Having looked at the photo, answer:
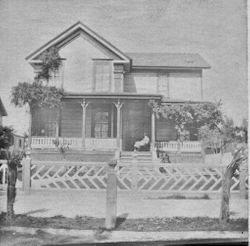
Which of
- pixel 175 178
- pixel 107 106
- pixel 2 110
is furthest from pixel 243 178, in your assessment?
pixel 2 110

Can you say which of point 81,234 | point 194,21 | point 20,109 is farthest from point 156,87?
point 81,234

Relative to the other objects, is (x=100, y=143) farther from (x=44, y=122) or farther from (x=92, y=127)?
(x=44, y=122)

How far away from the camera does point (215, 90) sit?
3.83 meters

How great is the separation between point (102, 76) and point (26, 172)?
2.53 metres

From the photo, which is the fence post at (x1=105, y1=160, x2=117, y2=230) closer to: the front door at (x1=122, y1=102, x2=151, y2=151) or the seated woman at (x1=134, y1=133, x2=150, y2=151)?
the front door at (x1=122, y1=102, x2=151, y2=151)

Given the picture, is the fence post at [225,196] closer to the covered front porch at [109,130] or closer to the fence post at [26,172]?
the covered front porch at [109,130]

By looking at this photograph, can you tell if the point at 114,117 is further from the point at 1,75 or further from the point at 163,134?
the point at 1,75

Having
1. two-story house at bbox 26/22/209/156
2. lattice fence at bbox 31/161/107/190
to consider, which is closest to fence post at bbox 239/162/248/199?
two-story house at bbox 26/22/209/156

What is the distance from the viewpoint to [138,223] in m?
3.38

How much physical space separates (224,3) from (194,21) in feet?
1.36

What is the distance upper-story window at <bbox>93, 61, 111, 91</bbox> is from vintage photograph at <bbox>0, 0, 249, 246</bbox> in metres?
1.38

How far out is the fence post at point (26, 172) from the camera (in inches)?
147

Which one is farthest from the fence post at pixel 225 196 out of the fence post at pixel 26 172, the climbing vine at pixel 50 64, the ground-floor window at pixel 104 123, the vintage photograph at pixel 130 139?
the climbing vine at pixel 50 64

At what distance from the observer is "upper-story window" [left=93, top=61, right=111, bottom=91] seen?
18.5 feet
